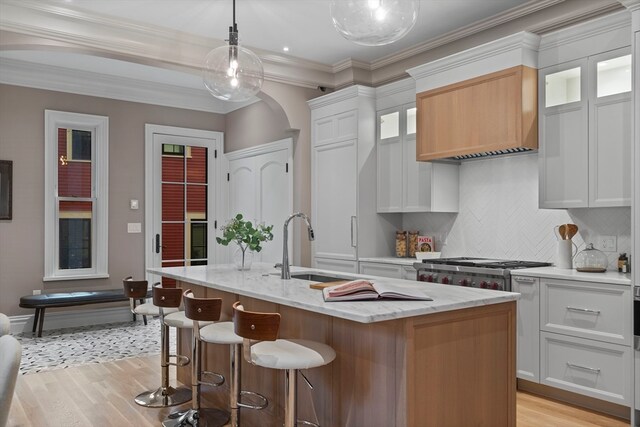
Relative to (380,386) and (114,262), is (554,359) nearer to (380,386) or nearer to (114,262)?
(380,386)

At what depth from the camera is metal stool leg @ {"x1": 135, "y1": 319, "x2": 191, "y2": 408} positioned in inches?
141

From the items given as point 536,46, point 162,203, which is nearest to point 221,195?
point 162,203

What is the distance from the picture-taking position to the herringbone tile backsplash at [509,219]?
3902 mm

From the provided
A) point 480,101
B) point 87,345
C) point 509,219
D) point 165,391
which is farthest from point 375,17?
point 87,345

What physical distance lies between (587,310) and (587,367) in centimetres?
38

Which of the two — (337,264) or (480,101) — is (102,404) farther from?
(480,101)

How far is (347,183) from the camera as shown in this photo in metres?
5.41

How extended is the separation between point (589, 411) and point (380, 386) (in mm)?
2017

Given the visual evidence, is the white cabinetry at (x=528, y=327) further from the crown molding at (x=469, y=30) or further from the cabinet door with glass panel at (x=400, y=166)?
the crown molding at (x=469, y=30)

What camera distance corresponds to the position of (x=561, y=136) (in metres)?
3.82

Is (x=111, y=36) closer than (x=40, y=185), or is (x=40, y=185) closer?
(x=111, y=36)

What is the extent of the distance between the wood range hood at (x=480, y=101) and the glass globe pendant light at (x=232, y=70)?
1812 mm

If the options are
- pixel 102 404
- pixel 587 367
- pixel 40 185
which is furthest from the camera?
pixel 40 185

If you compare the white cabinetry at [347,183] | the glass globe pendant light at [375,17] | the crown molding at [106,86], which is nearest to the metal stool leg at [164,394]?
the white cabinetry at [347,183]
